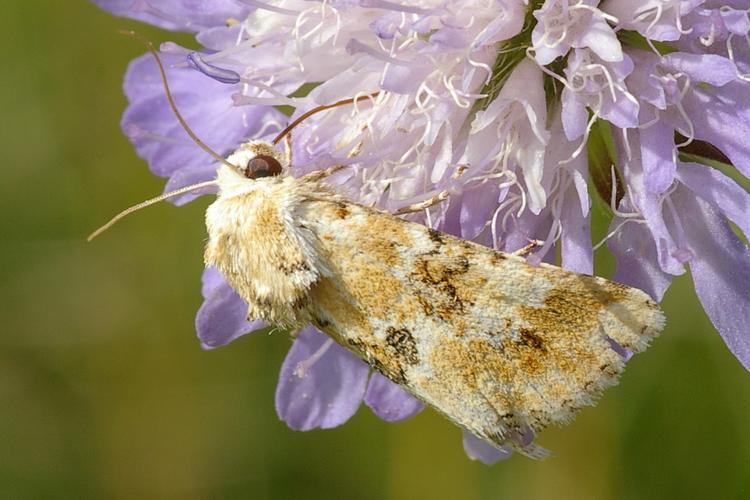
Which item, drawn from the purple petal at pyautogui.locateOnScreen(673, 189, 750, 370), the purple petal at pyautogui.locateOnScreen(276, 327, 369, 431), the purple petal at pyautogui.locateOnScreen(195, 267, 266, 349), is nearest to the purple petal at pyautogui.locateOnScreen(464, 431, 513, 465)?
the purple petal at pyautogui.locateOnScreen(276, 327, 369, 431)

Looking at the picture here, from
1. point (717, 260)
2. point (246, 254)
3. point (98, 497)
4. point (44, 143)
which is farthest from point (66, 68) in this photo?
point (717, 260)

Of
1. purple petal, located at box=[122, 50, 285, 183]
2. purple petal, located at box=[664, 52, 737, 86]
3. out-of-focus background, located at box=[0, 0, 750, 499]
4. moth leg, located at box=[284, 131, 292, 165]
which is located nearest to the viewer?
purple petal, located at box=[664, 52, 737, 86]

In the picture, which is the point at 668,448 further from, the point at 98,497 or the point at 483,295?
the point at 98,497

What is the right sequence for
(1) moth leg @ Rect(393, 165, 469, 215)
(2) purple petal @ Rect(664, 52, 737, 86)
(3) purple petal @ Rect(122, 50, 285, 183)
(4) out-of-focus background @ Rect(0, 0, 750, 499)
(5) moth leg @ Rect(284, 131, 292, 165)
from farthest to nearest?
(4) out-of-focus background @ Rect(0, 0, 750, 499)
(3) purple petal @ Rect(122, 50, 285, 183)
(5) moth leg @ Rect(284, 131, 292, 165)
(1) moth leg @ Rect(393, 165, 469, 215)
(2) purple petal @ Rect(664, 52, 737, 86)

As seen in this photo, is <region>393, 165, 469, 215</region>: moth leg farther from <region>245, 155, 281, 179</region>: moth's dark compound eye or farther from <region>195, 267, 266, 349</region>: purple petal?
<region>195, 267, 266, 349</region>: purple petal

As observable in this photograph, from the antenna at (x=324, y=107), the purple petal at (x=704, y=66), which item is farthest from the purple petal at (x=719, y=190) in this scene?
the antenna at (x=324, y=107)

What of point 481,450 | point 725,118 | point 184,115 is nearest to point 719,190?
point 725,118
